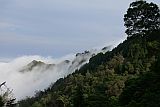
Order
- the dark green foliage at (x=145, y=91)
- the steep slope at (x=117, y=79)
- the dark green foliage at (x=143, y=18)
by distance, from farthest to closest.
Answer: the dark green foliage at (x=143, y=18) → the steep slope at (x=117, y=79) → the dark green foliage at (x=145, y=91)

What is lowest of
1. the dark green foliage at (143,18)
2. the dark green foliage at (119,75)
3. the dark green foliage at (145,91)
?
the dark green foliage at (145,91)

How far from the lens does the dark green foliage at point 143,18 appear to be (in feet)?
320

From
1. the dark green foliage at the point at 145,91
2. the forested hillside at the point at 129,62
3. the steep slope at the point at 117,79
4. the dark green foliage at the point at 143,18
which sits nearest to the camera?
→ the dark green foliage at the point at 145,91

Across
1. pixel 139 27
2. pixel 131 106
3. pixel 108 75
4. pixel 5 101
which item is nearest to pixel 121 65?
pixel 108 75

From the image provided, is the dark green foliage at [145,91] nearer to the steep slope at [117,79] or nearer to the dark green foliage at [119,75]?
the steep slope at [117,79]

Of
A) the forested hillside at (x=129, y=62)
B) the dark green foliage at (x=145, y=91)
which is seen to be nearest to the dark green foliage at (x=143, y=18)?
the forested hillside at (x=129, y=62)

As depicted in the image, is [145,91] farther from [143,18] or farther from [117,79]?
[143,18]

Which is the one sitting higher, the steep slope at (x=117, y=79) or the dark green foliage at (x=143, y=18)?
the dark green foliage at (x=143, y=18)

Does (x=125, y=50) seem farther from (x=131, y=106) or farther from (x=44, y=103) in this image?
(x=131, y=106)

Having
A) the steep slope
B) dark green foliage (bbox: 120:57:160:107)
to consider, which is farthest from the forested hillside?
dark green foliage (bbox: 120:57:160:107)

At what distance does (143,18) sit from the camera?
9819 cm

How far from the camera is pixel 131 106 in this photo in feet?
175

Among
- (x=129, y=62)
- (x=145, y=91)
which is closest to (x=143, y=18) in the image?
(x=129, y=62)

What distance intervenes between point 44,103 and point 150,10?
115 feet
